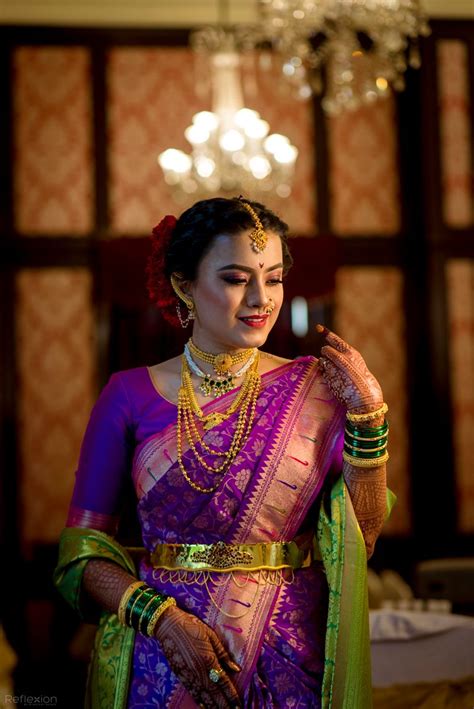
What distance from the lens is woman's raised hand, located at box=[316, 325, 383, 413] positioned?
1520mm

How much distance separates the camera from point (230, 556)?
5.16ft

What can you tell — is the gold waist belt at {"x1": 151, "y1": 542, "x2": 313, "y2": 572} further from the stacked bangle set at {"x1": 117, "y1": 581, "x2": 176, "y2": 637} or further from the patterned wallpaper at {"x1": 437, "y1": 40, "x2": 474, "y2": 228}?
the patterned wallpaper at {"x1": 437, "y1": 40, "x2": 474, "y2": 228}

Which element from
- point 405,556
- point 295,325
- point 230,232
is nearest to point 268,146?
point 295,325

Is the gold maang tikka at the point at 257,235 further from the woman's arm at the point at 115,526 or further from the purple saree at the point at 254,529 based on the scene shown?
the woman's arm at the point at 115,526

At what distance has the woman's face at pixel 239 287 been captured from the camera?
1561mm

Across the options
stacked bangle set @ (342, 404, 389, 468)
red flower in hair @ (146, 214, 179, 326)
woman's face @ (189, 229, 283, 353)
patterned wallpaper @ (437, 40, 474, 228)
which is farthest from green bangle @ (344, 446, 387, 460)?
patterned wallpaper @ (437, 40, 474, 228)

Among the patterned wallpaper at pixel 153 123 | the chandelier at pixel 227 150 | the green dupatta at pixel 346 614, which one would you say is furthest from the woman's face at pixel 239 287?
the patterned wallpaper at pixel 153 123

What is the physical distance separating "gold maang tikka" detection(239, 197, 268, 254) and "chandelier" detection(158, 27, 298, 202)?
10.5 feet

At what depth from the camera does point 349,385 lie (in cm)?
Answer: 154

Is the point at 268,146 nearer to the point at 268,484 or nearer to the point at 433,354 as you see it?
the point at 433,354

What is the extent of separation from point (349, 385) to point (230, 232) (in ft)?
1.17

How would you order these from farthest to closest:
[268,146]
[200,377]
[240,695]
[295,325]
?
1. [295,325]
2. [268,146]
3. [200,377]
4. [240,695]

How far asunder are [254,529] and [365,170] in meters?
5.02

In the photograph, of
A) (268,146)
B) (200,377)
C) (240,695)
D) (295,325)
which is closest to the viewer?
(240,695)
